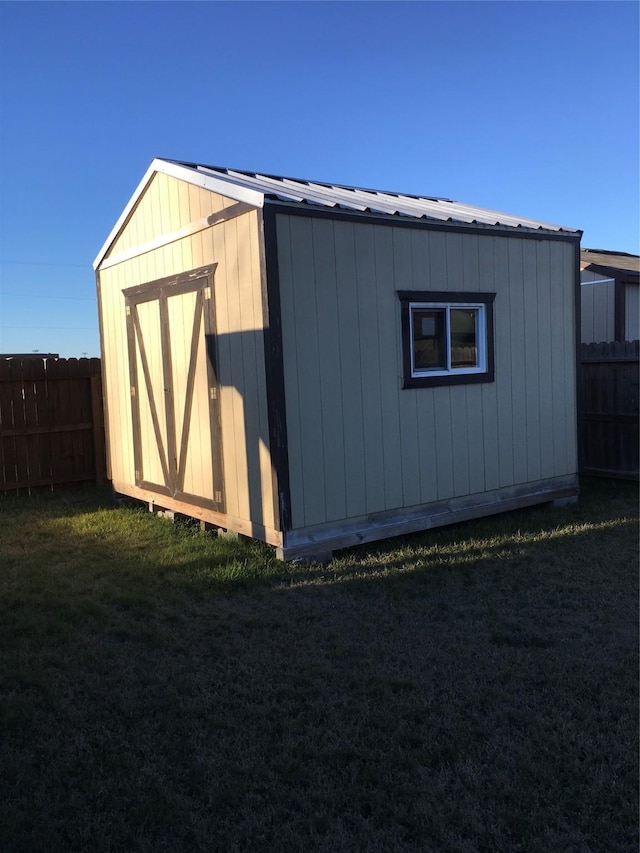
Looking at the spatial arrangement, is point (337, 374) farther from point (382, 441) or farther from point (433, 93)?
point (433, 93)

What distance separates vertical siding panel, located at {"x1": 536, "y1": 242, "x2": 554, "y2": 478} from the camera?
285 inches

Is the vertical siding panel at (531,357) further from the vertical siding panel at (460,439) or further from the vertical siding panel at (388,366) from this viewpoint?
Result: the vertical siding panel at (388,366)

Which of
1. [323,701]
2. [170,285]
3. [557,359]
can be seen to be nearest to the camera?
[323,701]

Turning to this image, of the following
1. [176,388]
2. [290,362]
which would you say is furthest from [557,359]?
[176,388]

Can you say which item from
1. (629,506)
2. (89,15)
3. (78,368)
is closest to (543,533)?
(629,506)

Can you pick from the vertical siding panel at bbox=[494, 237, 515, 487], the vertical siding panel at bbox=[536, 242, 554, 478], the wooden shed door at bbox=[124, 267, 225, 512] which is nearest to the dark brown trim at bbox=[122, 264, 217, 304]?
the wooden shed door at bbox=[124, 267, 225, 512]

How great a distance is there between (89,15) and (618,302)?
359 inches

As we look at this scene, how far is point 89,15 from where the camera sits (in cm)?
804

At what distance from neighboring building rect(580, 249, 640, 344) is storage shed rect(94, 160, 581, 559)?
191 inches

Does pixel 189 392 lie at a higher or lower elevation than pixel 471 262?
lower

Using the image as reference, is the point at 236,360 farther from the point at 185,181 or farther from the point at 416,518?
the point at 416,518

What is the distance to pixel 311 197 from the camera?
18.9 ft

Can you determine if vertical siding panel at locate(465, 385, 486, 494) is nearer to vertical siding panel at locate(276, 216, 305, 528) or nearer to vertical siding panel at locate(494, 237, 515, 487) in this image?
vertical siding panel at locate(494, 237, 515, 487)

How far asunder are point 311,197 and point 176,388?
2375mm
